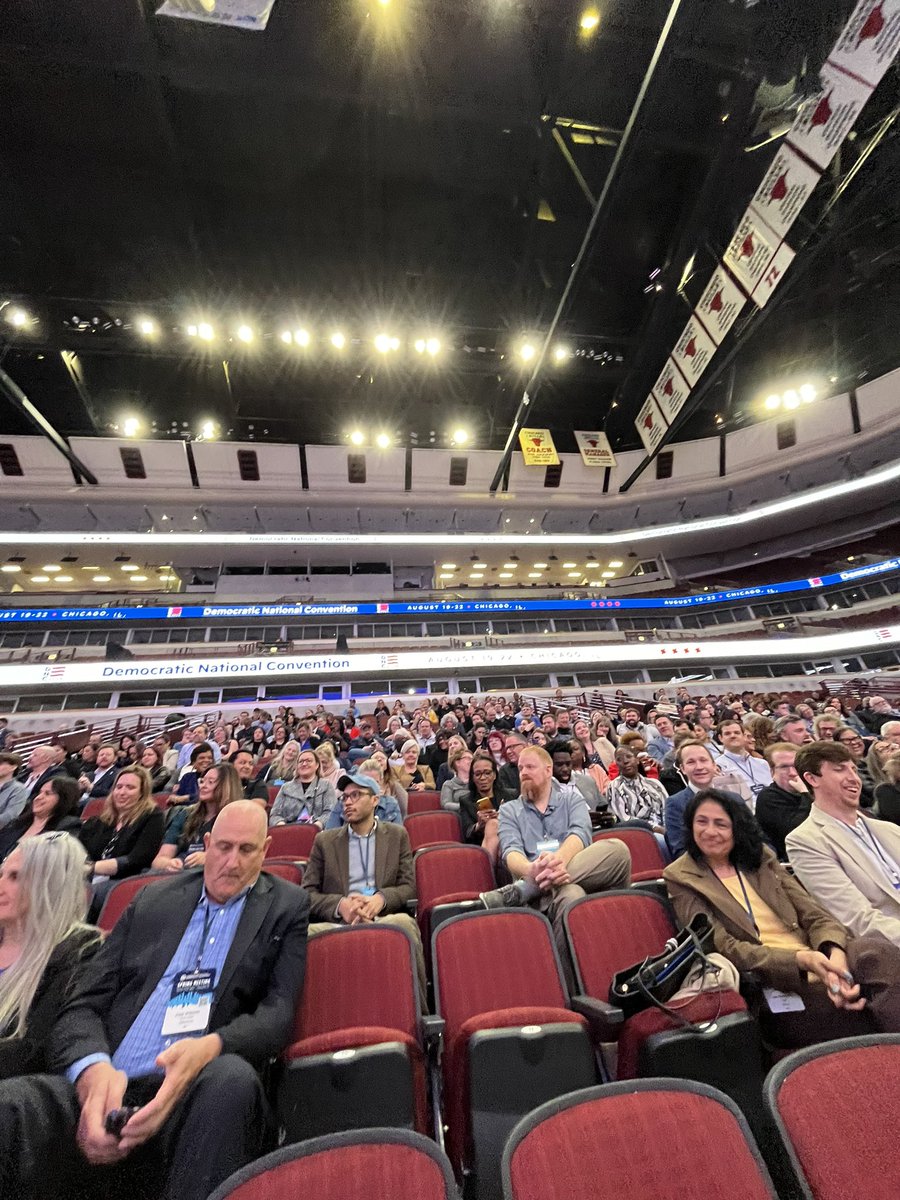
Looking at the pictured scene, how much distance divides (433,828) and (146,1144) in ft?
9.19

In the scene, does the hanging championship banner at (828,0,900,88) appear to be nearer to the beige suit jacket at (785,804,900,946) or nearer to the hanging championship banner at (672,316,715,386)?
the hanging championship banner at (672,316,715,386)

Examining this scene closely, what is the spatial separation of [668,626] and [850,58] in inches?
555

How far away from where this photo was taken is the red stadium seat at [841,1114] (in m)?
0.94

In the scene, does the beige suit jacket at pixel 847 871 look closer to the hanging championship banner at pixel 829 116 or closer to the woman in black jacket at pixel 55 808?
the woman in black jacket at pixel 55 808

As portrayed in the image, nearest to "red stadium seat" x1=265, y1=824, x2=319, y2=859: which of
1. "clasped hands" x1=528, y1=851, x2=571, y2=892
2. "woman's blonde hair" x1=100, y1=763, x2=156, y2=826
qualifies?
"woman's blonde hair" x1=100, y1=763, x2=156, y2=826

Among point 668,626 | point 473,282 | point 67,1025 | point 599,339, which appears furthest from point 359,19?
point 668,626

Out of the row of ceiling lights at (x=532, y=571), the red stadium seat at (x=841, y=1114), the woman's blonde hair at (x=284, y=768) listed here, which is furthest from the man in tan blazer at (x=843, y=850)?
the row of ceiling lights at (x=532, y=571)

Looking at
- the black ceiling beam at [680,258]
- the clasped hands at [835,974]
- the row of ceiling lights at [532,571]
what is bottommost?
the clasped hands at [835,974]

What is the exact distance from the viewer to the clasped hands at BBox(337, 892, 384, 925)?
86.7 inches

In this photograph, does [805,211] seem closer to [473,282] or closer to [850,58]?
[850,58]

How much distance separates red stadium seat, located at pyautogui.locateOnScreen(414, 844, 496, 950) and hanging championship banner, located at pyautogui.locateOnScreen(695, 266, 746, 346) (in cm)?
1079

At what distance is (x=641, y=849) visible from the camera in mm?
3051

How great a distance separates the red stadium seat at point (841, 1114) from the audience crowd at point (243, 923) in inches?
21.1

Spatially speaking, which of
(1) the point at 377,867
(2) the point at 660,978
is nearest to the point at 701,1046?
(2) the point at 660,978
